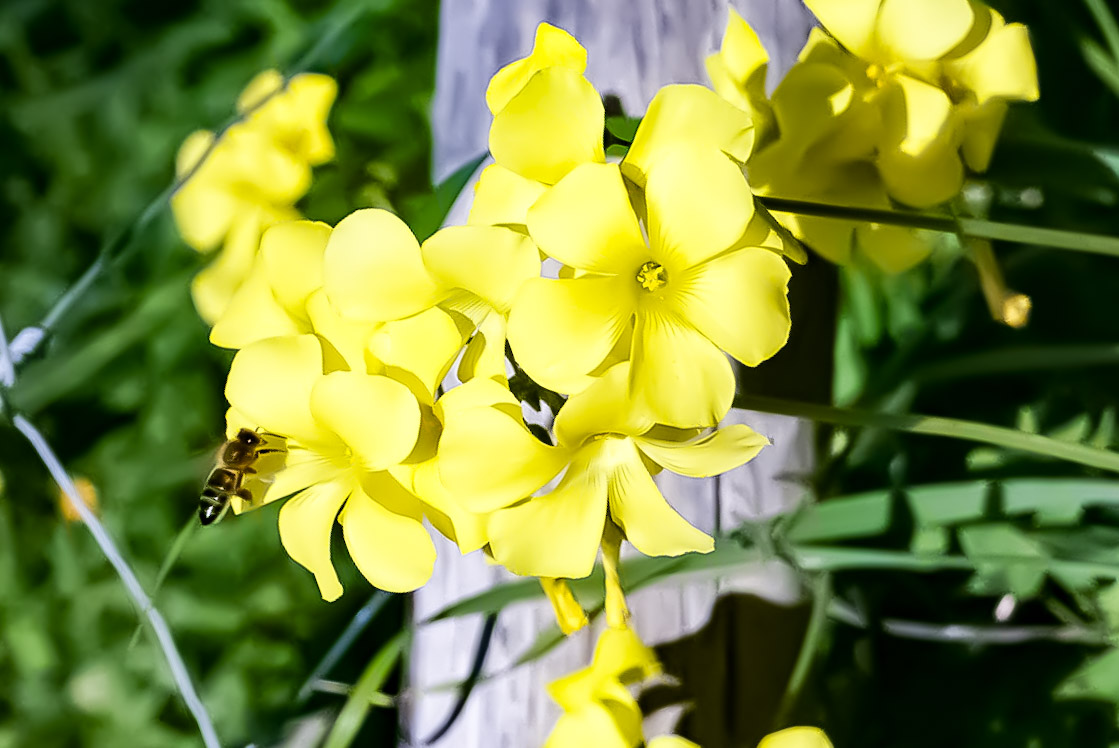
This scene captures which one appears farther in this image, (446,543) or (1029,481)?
(446,543)

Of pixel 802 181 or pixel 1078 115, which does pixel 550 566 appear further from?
pixel 1078 115

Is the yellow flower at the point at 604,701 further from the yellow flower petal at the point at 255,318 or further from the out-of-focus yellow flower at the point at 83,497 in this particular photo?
the out-of-focus yellow flower at the point at 83,497

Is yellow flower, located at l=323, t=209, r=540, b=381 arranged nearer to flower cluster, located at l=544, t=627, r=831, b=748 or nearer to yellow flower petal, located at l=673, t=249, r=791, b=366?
yellow flower petal, located at l=673, t=249, r=791, b=366

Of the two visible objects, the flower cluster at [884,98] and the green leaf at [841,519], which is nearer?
the flower cluster at [884,98]

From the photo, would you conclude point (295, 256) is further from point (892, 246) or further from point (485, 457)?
point (892, 246)

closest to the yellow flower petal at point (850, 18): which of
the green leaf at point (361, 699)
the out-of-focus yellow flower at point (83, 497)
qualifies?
the green leaf at point (361, 699)

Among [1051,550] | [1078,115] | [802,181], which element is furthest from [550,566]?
[1078,115]

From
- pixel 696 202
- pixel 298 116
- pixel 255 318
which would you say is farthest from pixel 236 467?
pixel 298 116
